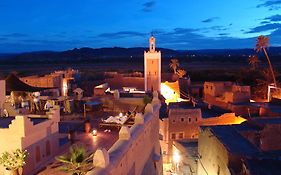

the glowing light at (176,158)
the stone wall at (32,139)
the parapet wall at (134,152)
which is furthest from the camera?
the glowing light at (176,158)

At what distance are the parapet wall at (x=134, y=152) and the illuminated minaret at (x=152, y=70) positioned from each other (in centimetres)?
2243

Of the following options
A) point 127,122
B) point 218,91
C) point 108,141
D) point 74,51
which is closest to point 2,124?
point 108,141

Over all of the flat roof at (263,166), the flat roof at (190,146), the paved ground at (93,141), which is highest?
the paved ground at (93,141)

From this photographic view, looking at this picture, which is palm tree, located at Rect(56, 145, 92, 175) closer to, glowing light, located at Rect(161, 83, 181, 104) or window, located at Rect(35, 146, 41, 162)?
window, located at Rect(35, 146, 41, 162)

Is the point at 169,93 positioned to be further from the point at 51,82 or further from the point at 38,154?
the point at 38,154

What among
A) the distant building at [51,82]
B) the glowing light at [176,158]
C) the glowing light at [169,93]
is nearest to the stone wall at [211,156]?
the glowing light at [176,158]

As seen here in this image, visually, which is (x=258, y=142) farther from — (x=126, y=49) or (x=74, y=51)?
(x=126, y=49)

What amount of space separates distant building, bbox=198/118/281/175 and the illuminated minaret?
62.6 ft

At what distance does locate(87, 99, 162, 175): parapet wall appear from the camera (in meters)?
6.65

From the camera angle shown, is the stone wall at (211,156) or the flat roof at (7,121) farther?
the stone wall at (211,156)

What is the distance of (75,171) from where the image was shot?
8.17 metres

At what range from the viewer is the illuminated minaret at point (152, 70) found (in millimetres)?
36375

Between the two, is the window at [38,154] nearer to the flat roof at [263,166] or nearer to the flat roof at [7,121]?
the flat roof at [7,121]

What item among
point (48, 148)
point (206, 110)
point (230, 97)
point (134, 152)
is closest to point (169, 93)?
point (230, 97)
